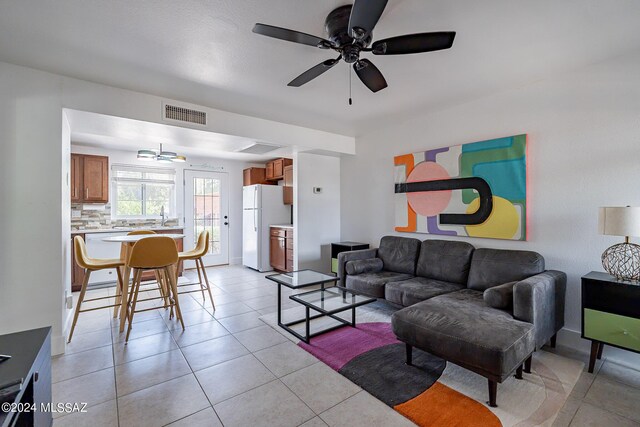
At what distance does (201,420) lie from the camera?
5.63 ft

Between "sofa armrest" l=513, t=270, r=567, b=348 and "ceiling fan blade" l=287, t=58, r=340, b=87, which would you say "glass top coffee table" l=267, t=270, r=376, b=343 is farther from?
"ceiling fan blade" l=287, t=58, r=340, b=87

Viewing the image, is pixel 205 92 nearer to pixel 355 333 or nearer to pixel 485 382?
pixel 355 333

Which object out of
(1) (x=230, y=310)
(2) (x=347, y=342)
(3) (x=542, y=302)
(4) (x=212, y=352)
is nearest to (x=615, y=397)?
(3) (x=542, y=302)

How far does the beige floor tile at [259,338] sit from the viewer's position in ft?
8.63

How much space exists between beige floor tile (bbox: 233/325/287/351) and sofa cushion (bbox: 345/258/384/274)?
1.22 metres

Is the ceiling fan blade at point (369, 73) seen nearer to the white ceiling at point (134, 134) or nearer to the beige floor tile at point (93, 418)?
the white ceiling at point (134, 134)

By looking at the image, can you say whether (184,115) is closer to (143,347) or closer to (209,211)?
(143,347)

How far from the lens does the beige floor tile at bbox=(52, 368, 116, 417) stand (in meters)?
1.91

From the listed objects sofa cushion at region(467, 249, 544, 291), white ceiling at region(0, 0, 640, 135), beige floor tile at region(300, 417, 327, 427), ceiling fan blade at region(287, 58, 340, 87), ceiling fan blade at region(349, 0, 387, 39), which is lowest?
beige floor tile at region(300, 417, 327, 427)

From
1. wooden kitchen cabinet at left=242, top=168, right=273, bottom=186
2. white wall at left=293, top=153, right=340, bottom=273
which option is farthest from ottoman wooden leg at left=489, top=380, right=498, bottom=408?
wooden kitchen cabinet at left=242, top=168, right=273, bottom=186

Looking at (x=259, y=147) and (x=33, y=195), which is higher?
(x=259, y=147)

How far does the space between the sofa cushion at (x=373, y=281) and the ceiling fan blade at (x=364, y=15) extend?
8.16 ft

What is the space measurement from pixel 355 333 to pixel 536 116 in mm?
2790

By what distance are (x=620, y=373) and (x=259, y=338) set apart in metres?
2.90
